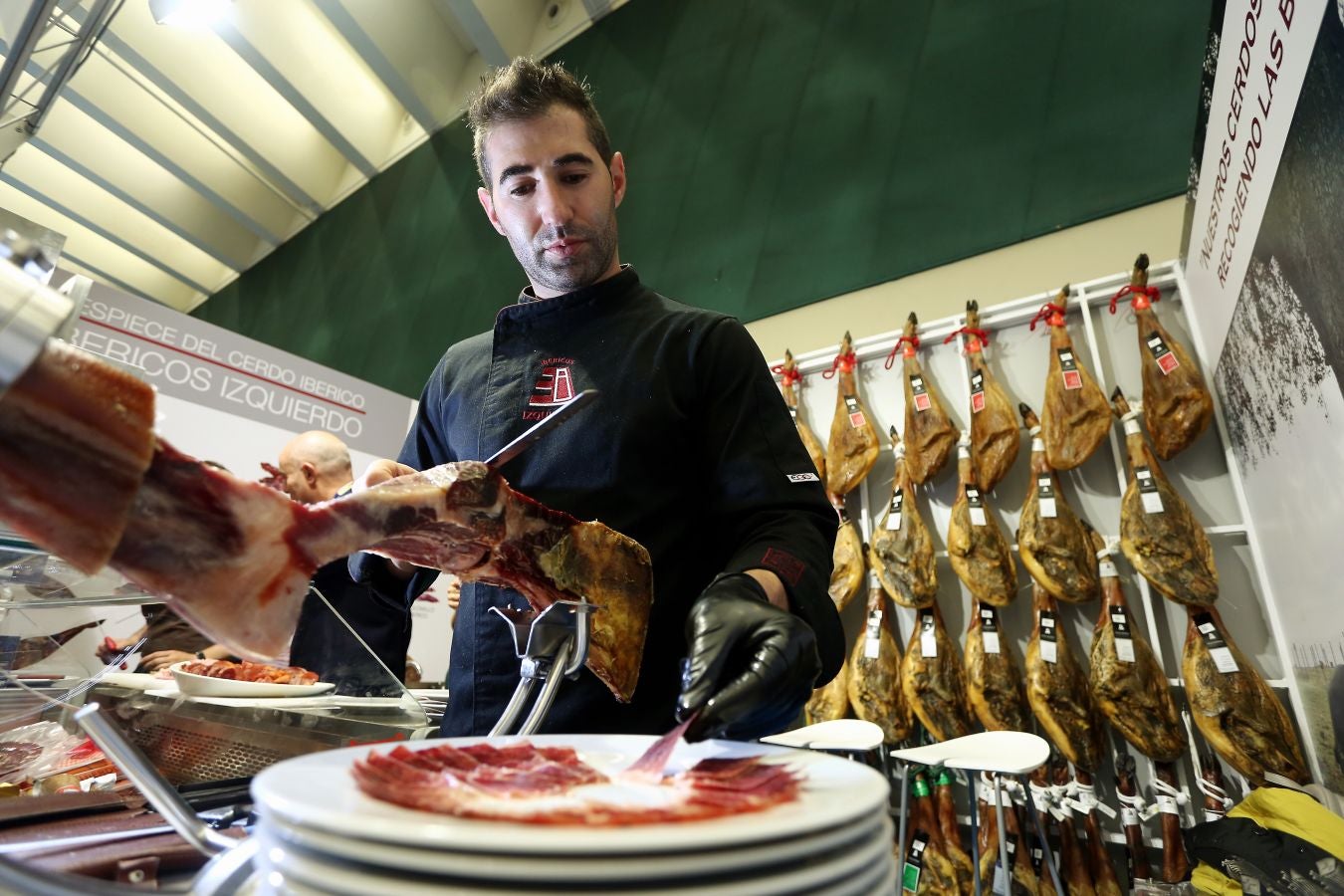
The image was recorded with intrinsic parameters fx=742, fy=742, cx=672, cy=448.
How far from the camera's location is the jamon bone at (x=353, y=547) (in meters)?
0.67

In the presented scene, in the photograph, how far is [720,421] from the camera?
1.44 meters

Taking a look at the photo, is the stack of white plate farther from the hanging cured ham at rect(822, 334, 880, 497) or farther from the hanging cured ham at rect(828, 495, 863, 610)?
the hanging cured ham at rect(822, 334, 880, 497)

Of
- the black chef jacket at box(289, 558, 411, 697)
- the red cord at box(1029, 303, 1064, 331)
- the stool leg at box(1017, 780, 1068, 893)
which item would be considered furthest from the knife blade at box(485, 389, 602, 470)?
the red cord at box(1029, 303, 1064, 331)

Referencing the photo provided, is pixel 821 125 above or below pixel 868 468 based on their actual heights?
above

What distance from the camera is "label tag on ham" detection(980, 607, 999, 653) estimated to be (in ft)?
11.0

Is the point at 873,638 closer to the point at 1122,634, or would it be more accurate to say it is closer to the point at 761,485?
the point at 1122,634

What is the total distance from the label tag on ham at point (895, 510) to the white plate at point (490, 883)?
3.35 metres

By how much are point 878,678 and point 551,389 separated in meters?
2.72

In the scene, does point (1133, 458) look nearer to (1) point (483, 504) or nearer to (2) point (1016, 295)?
(2) point (1016, 295)

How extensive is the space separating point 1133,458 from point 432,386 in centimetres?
295

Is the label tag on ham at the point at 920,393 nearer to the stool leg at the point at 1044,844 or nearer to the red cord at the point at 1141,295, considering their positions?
the red cord at the point at 1141,295

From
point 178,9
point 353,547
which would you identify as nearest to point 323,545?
point 353,547

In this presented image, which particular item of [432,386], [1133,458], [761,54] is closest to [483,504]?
[432,386]

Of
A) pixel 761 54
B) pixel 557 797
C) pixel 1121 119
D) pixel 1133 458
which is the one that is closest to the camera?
pixel 557 797
